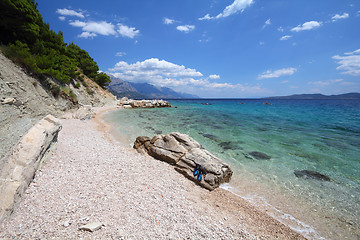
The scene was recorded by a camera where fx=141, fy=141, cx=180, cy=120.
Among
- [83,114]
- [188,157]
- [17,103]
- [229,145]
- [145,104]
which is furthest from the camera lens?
[145,104]

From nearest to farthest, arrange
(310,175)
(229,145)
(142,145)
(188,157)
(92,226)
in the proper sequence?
(92,226)
(188,157)
(310,175)
(142,145)
(229,145)

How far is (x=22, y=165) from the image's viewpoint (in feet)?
12.6

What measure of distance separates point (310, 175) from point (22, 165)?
1179cm

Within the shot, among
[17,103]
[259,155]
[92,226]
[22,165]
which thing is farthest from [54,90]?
[259,155]

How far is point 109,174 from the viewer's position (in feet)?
17.4

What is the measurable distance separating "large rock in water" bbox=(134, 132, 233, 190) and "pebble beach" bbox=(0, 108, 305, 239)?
0.48 m

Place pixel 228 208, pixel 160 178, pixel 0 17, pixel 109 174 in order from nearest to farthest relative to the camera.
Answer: pixel 228 208 < pixel 109 174 < pixel 160 178 < pixel 0 17

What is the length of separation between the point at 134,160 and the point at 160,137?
219 cm

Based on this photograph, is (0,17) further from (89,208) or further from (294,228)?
(294,228)

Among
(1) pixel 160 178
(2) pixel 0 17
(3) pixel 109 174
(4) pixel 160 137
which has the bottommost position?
(1) pixel 160 178

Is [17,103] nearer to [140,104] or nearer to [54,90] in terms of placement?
[54,90]

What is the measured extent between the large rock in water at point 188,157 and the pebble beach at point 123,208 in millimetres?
482

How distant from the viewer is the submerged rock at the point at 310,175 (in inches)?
282

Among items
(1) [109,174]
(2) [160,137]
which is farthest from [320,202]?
(1) [109,174]
